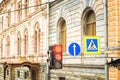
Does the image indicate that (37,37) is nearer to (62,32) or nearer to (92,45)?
(62,32)

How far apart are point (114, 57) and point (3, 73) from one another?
84.7ft

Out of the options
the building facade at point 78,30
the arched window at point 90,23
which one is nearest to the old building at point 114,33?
the building facade at point 78,30

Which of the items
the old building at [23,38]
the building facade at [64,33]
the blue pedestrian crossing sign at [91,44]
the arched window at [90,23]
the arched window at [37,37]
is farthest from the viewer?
the arched window at [37,37]

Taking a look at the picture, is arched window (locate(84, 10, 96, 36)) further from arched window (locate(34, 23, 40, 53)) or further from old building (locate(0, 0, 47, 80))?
arched window (locate(34, 23, 40, 53))

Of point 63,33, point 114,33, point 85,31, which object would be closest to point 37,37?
point 63,33

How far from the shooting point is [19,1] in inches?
1331

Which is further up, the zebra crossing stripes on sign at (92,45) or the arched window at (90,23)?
the arched window at (90,23)

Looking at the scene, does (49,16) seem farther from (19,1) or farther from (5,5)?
(5,5)

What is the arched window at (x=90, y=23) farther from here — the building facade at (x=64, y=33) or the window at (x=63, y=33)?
the window at (x=63, y=33)

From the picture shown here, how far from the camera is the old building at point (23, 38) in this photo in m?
25.7

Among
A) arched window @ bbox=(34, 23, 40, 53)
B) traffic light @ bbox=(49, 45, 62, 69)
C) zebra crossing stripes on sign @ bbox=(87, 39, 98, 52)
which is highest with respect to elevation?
arched window @ bbox=(34, 23, 40, 53)

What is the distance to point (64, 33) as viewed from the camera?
2212cm

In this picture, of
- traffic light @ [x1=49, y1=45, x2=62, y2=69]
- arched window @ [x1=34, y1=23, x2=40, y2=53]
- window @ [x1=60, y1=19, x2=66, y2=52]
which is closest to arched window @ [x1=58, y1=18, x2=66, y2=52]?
window @ [x1=60, y1=19, x2=66, y2=52]

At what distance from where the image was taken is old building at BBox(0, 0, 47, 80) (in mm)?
25697
